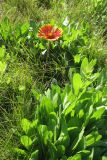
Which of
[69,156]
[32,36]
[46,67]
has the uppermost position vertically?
[32,36]

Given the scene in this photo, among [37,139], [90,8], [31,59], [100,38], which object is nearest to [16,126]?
[37,139]

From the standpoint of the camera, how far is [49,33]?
252cm

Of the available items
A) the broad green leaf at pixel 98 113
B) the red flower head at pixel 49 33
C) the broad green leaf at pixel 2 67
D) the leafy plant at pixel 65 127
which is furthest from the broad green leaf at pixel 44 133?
the red flower head at pixel 49 33

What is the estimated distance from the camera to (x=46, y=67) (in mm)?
2650

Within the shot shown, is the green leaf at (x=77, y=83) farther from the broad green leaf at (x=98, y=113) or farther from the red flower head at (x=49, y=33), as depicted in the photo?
the red flower head at (x=49, y=33)

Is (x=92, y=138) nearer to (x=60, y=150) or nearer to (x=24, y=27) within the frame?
(x=60, y=150)

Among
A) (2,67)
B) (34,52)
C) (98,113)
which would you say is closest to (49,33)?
(34,52)

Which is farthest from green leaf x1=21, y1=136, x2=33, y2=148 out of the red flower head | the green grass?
the red flower head

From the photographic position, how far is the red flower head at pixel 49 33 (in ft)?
8.17

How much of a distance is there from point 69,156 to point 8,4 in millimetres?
1891

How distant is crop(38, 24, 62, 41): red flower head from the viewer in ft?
8.17

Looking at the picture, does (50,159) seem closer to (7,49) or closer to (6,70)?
(6,70)

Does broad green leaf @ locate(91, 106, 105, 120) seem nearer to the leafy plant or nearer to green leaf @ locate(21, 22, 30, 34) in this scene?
the leafy plant

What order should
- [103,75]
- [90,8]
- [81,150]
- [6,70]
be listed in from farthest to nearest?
[90,8]
[6,70]
[103,75]
[81,150]
